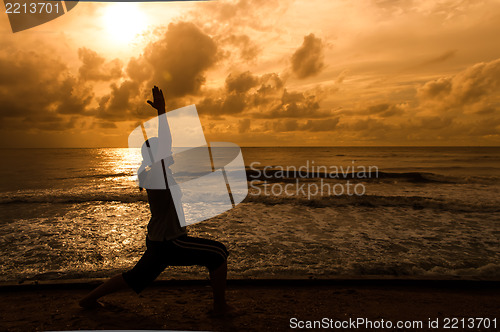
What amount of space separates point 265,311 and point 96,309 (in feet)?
6.35

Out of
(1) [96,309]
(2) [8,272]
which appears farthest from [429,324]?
(2) [8,272]

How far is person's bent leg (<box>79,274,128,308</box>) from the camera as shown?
137 inches

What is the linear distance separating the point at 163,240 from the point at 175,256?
0.21m

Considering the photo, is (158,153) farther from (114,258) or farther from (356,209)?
(356,209)

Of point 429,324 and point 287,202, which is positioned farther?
point 287,202

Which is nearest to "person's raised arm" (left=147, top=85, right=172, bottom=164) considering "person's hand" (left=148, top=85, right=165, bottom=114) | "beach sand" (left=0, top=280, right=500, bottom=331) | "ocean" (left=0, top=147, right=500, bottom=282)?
"person's hand" (left=148, top=85, right=165, bottom=114)

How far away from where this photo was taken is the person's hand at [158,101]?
3.46 metres

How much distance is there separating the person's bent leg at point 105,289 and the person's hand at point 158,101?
189 centimetres

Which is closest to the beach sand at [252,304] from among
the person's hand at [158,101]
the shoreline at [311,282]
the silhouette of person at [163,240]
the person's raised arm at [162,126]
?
the shoreline at [311,282]

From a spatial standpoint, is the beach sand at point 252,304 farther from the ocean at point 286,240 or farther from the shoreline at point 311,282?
the ocean at point 286,240

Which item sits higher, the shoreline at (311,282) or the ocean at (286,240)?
the shoreline at (311,282)

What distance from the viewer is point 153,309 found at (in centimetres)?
369

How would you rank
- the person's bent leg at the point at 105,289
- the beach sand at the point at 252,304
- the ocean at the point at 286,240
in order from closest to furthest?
1. the beach sand at the point at 252,304
2. the person's bent leg at the point at 105,289
3. the ocean at the point at 286,240

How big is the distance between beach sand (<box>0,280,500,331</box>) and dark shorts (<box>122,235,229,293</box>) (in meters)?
0.48
